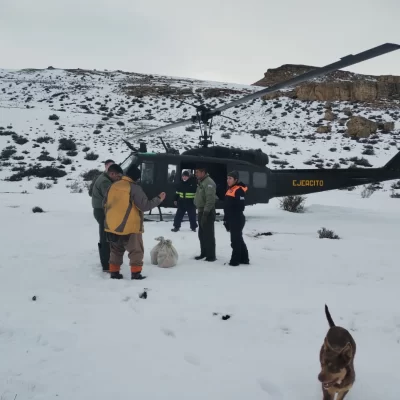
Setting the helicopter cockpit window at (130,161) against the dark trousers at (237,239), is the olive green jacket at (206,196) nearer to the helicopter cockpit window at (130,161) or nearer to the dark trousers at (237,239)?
the dark trousers at (237,239)

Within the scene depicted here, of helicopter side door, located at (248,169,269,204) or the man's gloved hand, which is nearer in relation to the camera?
the man's gloved hand

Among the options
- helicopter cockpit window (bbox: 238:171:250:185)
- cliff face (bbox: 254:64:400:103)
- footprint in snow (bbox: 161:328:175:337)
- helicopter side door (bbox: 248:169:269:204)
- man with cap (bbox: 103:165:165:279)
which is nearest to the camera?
footprint in snow (bbox: 161:328:175:337)

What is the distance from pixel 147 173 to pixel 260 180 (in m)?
3.84

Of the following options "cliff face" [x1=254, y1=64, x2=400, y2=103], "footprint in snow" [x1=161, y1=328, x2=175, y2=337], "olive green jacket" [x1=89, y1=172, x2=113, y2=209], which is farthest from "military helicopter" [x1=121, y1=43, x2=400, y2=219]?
"cliff face" [x1=254, y1=64, x2=400, y2=103]

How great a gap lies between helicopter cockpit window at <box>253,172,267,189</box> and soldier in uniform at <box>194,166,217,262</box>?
5141mm

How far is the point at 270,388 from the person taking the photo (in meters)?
2.71

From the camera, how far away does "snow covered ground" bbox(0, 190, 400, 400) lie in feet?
8.93

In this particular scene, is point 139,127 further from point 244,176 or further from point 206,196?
point 206,196

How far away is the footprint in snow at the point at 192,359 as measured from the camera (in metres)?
3.04

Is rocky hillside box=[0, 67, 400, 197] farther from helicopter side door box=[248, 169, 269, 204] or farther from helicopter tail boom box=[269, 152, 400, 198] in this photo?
helicopter tail boom box=[269, 152, 400, 198]

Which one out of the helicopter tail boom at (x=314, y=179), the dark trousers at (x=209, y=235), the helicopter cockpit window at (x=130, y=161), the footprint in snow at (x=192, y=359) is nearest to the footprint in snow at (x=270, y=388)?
the footprint in snow at (x=192, y=359)

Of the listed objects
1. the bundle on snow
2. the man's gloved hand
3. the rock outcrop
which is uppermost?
the rock outcrop

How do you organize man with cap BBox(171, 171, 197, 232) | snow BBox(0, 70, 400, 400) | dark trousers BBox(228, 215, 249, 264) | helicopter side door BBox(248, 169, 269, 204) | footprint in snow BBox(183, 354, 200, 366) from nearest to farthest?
snow BBox(0, 70, 400, 400), footprint in snow BBox(183, 354, 200, 366), dark trousers BBox(228, 215, 249, 264), man with cap BBox(171, 171, 197, 232), helicopter side door BBox(248, 169, 269, 204)

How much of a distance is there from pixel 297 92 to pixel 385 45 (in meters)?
44.4
